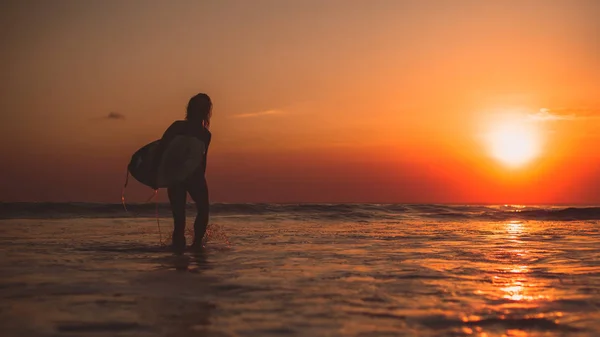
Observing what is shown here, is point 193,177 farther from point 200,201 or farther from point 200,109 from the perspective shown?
point 200,109

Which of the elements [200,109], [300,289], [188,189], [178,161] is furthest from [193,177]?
[300,289]

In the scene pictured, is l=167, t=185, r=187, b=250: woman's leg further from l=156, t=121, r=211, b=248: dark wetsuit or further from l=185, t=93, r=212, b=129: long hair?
l=185, t=93, r=212, b=129: long hair

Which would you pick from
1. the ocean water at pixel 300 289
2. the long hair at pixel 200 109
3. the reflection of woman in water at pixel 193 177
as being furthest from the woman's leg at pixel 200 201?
the long hair at pixel 200 109

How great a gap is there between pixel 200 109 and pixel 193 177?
104 centimetres

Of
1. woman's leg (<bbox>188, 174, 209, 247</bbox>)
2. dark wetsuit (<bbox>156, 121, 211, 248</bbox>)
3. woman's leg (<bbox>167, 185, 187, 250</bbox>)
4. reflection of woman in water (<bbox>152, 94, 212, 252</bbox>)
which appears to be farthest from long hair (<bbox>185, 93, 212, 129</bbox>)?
woman's leg (<bbox>167, 185, 187, 250</bbox>)

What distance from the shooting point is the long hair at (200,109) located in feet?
29.9

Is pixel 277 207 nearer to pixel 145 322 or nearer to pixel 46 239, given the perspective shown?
pixel 46 239

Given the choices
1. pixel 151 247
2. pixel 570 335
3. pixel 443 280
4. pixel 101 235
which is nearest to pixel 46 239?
pixel 101 235

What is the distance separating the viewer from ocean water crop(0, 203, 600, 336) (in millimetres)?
3904

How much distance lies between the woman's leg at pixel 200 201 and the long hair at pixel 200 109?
89 cm

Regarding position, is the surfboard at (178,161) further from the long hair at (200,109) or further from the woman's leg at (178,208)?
the long hair at (200,109)

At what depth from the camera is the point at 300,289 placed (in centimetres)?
535

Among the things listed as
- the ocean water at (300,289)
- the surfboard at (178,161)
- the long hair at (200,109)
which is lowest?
→ the ocean water at (300,289)

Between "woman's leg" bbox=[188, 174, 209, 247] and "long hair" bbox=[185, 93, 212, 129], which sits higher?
"long hair" bbox=[185, 93, 212, 129]
